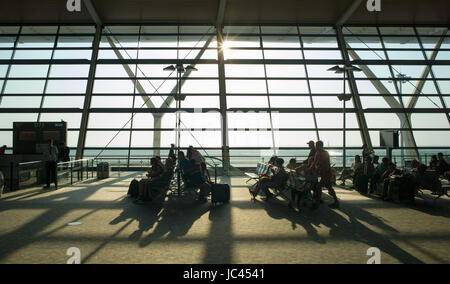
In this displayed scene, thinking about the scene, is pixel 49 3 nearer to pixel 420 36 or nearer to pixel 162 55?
pixel 162 55

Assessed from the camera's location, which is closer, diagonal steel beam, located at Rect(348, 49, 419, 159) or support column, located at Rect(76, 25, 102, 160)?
support column, located at Rect(76, 25, 102, 160)

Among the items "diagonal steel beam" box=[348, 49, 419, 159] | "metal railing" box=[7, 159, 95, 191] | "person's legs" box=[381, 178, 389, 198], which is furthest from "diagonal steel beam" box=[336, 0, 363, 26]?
"metal railing" box=[7, 159, 95, 191]

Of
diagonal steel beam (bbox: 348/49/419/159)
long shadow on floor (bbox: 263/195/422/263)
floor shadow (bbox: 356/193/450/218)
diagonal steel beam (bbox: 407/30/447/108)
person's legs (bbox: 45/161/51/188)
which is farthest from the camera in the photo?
diagonal steel beam (bbox: 407/30/447/108)

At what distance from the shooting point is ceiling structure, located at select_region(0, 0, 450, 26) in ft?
51.2

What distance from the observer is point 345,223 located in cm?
585

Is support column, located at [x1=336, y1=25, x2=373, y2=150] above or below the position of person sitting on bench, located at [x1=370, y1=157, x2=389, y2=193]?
above

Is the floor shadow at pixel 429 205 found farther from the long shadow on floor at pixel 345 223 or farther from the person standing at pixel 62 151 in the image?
the person standing at pixel 62 151

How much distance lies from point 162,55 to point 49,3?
230 inches

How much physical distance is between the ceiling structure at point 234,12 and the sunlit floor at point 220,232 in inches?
445

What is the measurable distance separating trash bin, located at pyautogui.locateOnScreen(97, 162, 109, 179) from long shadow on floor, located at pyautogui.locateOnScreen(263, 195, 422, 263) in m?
8.68

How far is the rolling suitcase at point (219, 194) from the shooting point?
7.87 m

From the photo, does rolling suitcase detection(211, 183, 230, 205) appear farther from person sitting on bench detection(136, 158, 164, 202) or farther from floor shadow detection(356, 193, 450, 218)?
floor shadow detection(356, 193, 450, 218)

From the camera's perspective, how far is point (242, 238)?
484 centimetres
